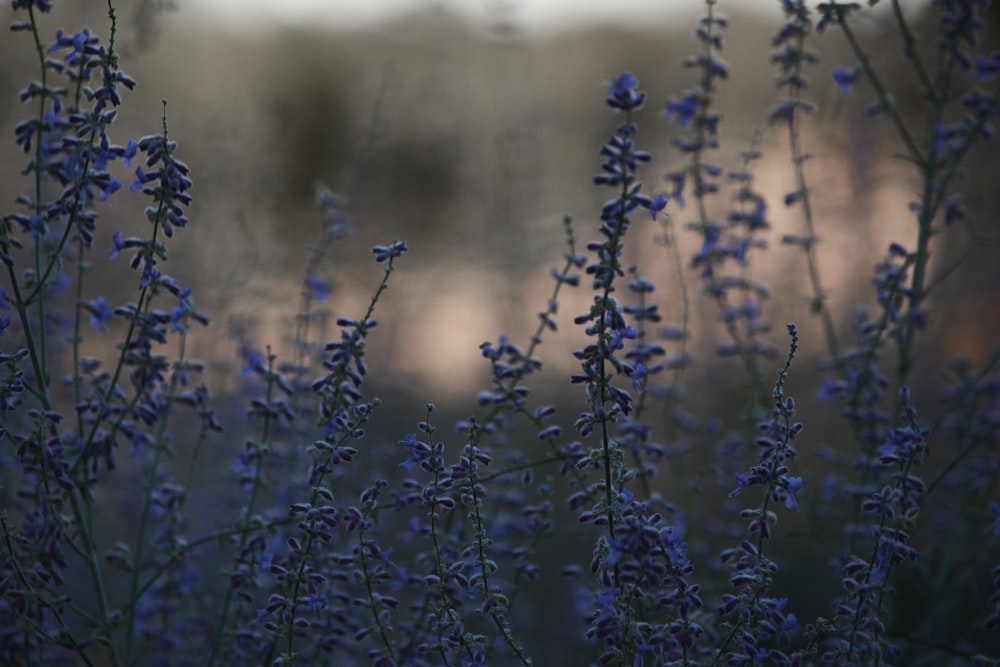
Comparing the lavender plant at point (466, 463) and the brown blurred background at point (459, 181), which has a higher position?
the brown blurred background at point (459, 181)

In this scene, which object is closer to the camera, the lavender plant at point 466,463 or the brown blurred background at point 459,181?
the lavender plant at point 466,463

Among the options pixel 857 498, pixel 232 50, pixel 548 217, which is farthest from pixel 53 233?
pixel 232 50

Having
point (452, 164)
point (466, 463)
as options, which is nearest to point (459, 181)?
point (452, 164)

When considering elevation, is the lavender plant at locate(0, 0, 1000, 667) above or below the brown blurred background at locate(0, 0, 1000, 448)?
below

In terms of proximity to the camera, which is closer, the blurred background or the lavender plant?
the lavender plant

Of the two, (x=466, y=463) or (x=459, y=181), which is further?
(x=459, y=181)

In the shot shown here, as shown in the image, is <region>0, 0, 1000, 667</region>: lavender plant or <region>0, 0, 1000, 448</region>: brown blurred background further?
<region>0, 0, 1000, 448</region>: brown blurred background

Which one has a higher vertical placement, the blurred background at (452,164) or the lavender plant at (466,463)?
the blurred background at (452,164)

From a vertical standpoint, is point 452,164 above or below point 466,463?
above

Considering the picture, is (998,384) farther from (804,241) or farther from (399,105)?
(399,105)

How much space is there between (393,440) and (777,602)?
187 inches

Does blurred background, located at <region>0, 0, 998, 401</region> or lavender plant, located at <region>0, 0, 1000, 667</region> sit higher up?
blurred background, located at <region>0, 0, 998, 401</region>

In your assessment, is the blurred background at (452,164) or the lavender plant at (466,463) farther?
the blurred background at (452,164)

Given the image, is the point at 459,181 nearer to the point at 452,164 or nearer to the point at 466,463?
the point at 452,164
